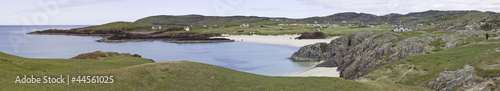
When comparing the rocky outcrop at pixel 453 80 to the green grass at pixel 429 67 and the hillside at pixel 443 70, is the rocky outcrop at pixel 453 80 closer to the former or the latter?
the hillside at pixel 443 70

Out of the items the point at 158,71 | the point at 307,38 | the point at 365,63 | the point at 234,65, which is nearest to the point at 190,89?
the point at 158,71

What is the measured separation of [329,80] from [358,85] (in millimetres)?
3097

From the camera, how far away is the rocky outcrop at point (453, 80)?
25188 millimetres

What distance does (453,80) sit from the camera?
26.1 m

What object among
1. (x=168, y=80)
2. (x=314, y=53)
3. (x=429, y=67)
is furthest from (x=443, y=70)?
(x=314, y=53)

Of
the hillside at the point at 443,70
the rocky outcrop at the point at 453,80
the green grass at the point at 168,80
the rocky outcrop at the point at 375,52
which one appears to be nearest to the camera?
the green grass at the point at 168,80

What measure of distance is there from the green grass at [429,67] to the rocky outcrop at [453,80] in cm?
67

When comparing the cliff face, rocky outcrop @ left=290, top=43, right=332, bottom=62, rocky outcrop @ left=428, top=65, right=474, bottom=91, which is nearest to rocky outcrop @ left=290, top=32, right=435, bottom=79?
the cliff face

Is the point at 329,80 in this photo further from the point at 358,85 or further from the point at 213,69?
the point at 213,69

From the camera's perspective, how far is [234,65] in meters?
75.9

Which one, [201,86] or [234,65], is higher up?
[201,86]

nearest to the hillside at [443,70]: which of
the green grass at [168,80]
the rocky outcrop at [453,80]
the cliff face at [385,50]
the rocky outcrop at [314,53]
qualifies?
the rocky outcrop at [453,80]

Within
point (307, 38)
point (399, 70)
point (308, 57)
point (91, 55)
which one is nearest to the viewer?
point (399, 70)

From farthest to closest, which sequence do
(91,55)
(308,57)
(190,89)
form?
(308,57), (91,55), (190,89)
